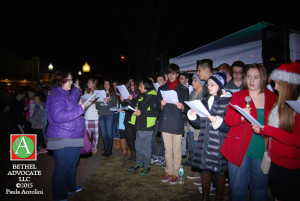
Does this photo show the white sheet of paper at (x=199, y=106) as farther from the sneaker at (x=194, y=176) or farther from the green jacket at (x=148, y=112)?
the sneaker at (x=194, y=176)

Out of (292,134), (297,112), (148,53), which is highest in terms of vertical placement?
(148,53)

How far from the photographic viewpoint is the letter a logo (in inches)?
208

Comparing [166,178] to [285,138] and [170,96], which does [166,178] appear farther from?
[285,138]

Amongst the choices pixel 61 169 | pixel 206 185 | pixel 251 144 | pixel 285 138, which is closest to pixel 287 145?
pixel 285 138

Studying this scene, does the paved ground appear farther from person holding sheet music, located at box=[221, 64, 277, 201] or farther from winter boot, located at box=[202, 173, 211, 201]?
person holding sheet music, located at box=[221, 64, 277, 201]

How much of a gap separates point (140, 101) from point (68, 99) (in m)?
1.99

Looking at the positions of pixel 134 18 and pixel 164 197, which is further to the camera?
pixel 134 18

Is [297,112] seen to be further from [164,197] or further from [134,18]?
[134,18]

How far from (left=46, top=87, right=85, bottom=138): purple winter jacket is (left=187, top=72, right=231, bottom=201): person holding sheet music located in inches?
76.8

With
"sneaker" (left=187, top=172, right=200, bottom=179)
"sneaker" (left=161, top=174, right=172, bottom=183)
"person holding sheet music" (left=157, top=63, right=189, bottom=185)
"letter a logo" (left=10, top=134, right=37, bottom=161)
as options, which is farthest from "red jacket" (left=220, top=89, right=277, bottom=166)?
"letter a logo" (left=10, top=134, right=37, bottom=161)

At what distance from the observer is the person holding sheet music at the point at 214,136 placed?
2.87 meters

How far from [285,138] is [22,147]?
238 inches

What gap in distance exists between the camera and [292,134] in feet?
6.47

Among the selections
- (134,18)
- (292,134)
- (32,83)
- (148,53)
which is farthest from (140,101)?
(32,83)
